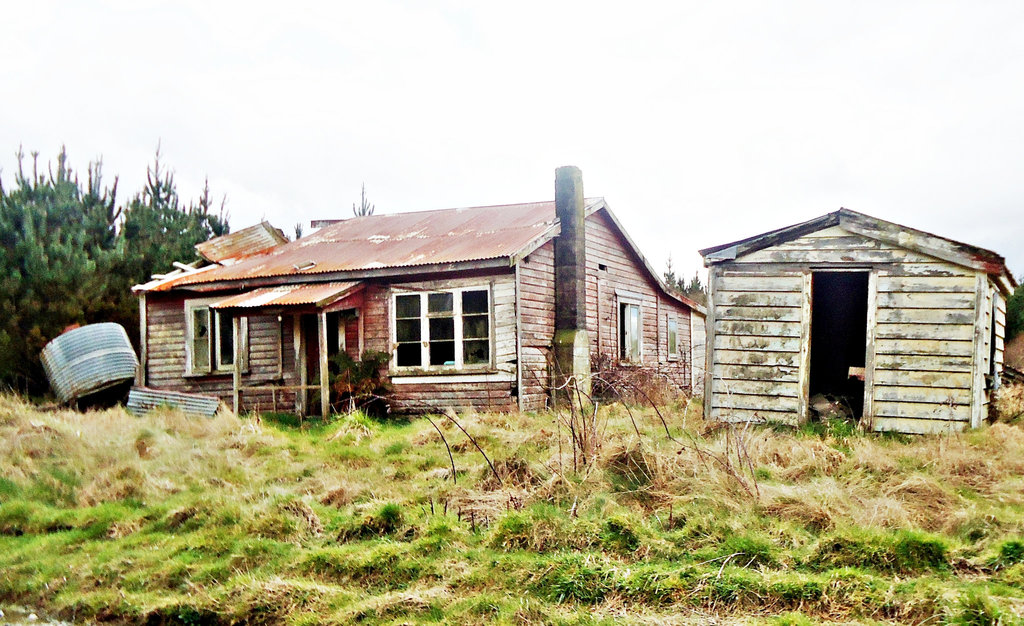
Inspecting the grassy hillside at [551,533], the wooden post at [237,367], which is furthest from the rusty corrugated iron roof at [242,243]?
the grassy hillside at [551,533]

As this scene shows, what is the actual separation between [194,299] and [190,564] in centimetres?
1195

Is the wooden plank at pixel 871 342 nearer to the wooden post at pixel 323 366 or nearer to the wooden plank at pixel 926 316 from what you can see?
the wooden plank at pixel 926 316

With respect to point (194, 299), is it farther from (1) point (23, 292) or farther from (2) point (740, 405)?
(2) point (740, 405)

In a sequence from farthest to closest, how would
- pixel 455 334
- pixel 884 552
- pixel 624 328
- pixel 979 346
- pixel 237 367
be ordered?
pixel 624 328 → pixel 237 367 → pixel 455 334 → pixel 979 346 → pixel 884 552

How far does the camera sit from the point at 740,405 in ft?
33.5

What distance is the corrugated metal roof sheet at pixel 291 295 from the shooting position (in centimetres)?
1420

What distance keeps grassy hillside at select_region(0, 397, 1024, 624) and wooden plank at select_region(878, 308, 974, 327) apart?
4.45 ft

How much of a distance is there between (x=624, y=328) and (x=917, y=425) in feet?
30.9

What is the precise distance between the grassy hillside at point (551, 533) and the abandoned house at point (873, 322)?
0.54 m

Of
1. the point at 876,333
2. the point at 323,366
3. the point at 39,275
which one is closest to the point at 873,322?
the point at 876,333

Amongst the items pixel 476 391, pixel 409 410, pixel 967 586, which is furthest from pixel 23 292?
pixel 967 586

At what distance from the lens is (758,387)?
10.1 m

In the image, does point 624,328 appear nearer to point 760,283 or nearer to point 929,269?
point 760,283

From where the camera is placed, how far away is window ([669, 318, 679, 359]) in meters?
21.0
